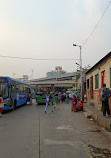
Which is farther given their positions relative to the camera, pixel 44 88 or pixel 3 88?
pixel 44 88

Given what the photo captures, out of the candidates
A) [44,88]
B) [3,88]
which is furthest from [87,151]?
[44,88]

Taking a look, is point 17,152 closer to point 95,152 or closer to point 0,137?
point 0,137

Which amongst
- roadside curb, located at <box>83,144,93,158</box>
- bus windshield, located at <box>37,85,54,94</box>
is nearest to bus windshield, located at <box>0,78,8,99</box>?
bus windshield, located at <box>37,85,54,94</box>

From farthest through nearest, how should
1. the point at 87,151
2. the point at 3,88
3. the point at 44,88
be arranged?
the point at 44,88
the point at 3,88
the point at 87,151

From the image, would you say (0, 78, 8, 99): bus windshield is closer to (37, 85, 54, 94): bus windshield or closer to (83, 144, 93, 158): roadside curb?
(37, 85, 54, 94): bus windshield

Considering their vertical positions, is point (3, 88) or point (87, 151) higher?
point (3, 88)

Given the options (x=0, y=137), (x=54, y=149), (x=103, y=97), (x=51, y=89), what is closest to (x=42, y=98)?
(x=51, y=89)

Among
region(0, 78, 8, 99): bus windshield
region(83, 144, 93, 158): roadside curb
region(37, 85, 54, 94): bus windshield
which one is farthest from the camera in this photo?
region(37, 85, 54, 94): bus windshield

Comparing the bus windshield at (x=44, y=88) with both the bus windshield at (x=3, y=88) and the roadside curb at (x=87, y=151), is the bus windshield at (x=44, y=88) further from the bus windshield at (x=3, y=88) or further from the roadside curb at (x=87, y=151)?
the roadside curb at (x=87, y=151)

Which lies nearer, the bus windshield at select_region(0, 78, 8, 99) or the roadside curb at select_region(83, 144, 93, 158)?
the roadside curb at select_region(83, 144, 93, 158)

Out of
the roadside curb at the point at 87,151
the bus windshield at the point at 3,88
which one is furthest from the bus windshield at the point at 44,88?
the roadside curb at the point at 87,151

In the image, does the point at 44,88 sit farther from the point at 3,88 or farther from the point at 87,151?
the point at 87,151

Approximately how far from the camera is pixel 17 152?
4.48 metres

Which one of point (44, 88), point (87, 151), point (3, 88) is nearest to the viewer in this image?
point (87, 151)
